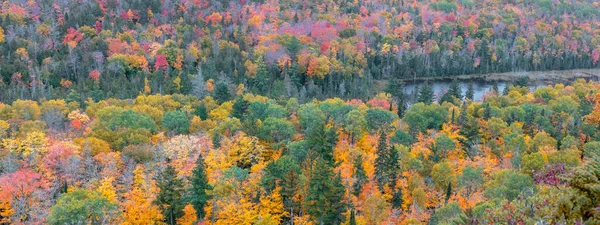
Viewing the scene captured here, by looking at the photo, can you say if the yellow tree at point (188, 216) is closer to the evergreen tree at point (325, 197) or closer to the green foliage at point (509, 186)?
the evergreen tree at point (325, 197)

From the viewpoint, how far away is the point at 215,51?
154 m

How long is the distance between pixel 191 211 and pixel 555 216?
46.7 metres

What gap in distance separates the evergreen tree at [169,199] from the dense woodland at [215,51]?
5362 centimetres

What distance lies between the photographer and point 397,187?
71125 millimetres

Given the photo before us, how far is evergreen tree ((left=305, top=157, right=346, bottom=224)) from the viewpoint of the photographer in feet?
206

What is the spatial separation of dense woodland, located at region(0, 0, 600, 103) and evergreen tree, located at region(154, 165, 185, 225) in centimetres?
5362

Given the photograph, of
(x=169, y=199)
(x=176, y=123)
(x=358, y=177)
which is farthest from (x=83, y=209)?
(x=358, y=177)

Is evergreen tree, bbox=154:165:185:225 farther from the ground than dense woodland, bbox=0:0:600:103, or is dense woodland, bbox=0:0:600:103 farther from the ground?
dense woodland, bbox=0:0:600:103

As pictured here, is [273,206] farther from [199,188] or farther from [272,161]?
[199,188]

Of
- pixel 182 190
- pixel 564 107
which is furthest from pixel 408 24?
pixel 182 190

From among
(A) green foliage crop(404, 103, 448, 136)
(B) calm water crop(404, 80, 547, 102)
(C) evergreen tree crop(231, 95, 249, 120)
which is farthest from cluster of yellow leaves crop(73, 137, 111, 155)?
(B) calm water crop(404, 80, 547, 102)

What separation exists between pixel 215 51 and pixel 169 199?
9530 centimetres

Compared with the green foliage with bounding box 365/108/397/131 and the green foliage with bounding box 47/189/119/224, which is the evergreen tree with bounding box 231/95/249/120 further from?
the green foliage with bounding box 47/189/119/224

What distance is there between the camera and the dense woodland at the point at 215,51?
426ft
